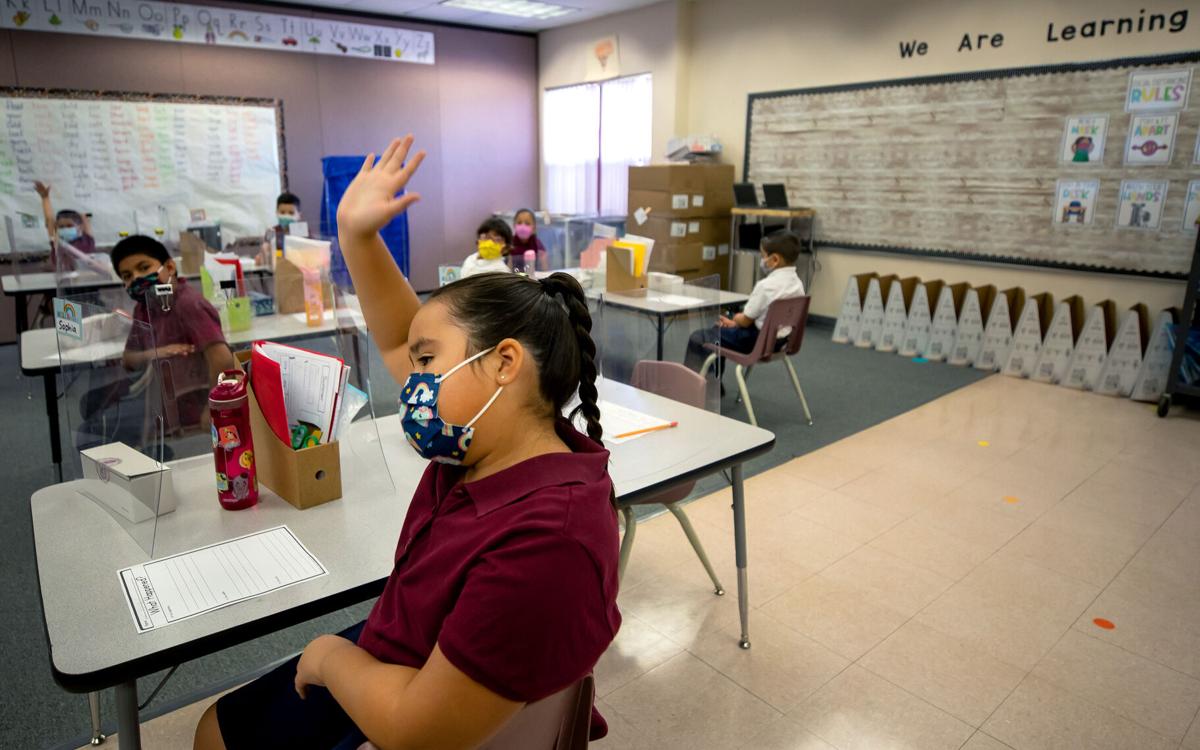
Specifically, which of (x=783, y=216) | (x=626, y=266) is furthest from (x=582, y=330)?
(x=783, y=216)

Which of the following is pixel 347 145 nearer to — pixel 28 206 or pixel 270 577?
pixel 28 206

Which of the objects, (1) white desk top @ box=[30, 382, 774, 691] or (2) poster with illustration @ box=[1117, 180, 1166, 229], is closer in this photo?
(1) white desk top @ box=[30, 382, 774, 691]

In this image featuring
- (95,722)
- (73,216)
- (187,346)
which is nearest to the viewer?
(95,722)

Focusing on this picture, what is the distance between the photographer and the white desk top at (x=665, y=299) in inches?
156

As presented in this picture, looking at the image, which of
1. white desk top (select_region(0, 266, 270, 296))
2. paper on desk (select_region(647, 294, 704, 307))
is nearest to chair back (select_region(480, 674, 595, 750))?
paper on desk (select_region(647, 294, 704, 307))

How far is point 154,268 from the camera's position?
2.99 m

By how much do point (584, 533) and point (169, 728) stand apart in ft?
5.09

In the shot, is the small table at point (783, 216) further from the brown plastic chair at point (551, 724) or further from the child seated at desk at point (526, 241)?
the brown plastic chair at point (551, 724)

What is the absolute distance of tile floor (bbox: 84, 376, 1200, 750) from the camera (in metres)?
1.92

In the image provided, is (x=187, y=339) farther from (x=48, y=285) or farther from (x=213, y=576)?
(x=48, y=285)

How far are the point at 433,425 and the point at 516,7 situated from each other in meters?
7.27

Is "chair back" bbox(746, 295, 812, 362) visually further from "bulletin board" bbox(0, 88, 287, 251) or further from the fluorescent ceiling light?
"bulletin board" bbox(0, 88, 287, 251)

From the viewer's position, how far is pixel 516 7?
23.9 feet

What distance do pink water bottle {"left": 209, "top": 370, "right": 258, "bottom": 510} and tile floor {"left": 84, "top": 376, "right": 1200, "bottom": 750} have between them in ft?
2.35
